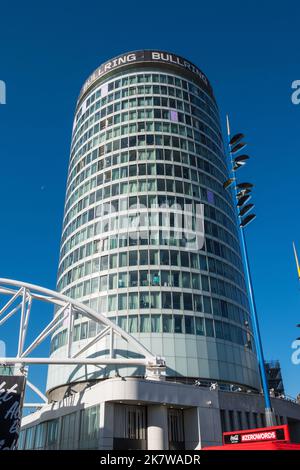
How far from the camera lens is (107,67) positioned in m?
78.4

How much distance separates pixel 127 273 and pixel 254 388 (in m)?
23.7

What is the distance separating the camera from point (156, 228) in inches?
2328

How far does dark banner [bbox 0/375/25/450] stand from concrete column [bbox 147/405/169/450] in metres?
12.9

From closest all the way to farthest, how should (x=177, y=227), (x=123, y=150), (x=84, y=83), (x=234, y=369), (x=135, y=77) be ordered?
(x=234, y=369), (x=177, y=227), (x=123, y=150), (x=135, y=77), (x=84, y=83)

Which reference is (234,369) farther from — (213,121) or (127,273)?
(213,121)

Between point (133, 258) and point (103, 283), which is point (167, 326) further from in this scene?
point (103, 283)

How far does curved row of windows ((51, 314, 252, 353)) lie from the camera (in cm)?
5234

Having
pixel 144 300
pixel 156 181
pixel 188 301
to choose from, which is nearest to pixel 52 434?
pixel 144 300

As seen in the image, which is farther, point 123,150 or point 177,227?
point 123,150

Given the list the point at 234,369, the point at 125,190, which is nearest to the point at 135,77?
the point at 125,190

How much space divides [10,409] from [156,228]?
31366 millimetres

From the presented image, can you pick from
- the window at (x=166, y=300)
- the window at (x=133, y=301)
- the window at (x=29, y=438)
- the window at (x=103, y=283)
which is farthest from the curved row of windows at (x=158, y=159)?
the window at (x=29, y=438)

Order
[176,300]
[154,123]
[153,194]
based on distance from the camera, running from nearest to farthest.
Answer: [176,300]
[153,194]
[154,123]

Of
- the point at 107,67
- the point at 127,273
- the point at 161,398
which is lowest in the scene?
the point at 161,398
